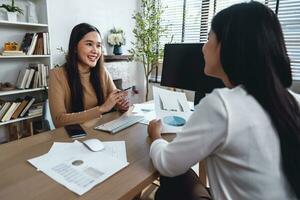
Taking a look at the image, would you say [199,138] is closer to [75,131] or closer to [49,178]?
[49,178]

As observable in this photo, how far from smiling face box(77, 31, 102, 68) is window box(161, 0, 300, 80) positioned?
1.68 meters

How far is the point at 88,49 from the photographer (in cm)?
171

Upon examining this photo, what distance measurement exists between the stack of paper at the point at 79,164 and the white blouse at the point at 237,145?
0.28 meters

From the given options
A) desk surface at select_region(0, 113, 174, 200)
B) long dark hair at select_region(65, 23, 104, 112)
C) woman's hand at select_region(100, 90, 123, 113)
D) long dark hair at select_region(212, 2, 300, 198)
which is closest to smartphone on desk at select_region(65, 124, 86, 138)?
desk surface at select_region(0, 113, 174, 200)

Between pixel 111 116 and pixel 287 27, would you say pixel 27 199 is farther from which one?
pixel 287 27

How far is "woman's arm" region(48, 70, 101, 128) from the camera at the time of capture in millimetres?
1426

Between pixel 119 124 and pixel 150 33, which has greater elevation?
pixel 150 33

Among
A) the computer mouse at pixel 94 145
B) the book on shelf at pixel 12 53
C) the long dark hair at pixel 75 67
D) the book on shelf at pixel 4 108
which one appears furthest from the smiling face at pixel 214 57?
the book on shelf at pixel 4 108

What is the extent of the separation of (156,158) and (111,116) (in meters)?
0.73

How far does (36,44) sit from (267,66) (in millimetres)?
2429

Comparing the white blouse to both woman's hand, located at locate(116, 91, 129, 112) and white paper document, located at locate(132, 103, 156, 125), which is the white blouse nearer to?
white paper document, located at locate(132, 103, 156, 125)

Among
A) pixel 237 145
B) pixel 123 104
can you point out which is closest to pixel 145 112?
pixel 123 104

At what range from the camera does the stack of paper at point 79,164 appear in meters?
0.74

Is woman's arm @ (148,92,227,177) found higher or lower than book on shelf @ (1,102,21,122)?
higher
